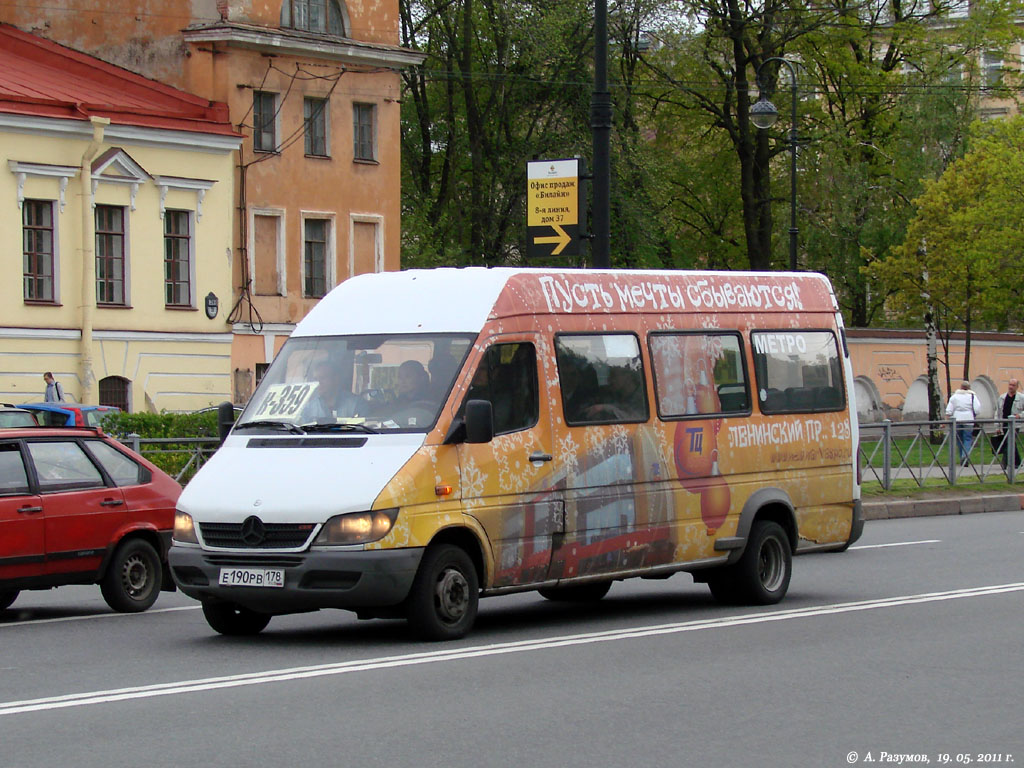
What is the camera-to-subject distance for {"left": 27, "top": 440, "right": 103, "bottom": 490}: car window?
13406 mm

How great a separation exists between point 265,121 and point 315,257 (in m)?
3.69

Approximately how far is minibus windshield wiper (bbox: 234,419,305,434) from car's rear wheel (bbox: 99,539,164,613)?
2.52 m

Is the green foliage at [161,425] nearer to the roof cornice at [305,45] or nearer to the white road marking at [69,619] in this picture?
the white road marking at [69,619]

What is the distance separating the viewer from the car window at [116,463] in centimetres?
1395

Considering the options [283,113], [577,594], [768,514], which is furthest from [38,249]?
[768,514]

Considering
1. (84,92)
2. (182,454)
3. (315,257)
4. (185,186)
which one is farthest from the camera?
(315,257)

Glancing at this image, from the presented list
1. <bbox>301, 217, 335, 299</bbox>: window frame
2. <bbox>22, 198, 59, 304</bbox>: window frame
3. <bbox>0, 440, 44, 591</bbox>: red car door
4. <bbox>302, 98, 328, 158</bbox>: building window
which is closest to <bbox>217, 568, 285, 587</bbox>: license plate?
<bbox>0, 440, 44, 591</bbox>: red car door

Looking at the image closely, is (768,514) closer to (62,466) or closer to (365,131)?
(62,466)

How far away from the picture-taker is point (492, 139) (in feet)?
166

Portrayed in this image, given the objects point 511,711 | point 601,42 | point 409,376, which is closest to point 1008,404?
point 601,42

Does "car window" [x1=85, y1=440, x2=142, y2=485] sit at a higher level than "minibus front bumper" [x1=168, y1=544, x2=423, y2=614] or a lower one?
higher

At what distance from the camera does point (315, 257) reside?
4362 centimetres

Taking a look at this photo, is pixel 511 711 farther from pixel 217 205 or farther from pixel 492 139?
pixel 492 139

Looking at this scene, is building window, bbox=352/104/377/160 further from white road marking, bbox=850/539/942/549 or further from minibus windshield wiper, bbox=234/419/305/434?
minibus windshield wiper, bbox=234/419/305/434
